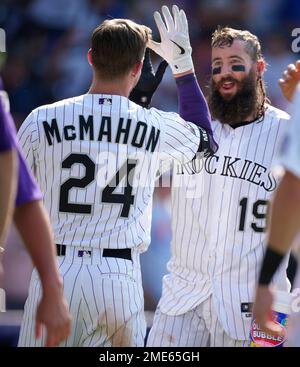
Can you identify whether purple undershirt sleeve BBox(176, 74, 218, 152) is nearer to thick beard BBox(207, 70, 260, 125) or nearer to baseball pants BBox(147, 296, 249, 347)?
thick beard BBox(207, 70, 260, 125)

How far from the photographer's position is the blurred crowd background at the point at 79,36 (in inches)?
326

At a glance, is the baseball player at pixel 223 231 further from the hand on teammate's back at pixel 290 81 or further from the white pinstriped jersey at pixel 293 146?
the white pinstriped jersey at pixel 293 146

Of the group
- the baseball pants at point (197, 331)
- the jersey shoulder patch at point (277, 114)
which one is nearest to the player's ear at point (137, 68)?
the jersey shoulder patch at point (277, 114)

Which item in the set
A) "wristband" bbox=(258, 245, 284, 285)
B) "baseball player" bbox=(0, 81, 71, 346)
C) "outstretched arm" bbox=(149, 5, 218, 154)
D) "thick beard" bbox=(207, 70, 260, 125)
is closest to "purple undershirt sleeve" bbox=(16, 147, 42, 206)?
"baseball player" bbox=(0, 81, 71, 346)

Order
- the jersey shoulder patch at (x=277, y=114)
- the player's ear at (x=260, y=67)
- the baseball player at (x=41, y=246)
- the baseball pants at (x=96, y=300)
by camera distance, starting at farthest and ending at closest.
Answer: the player's ear at (x=260, y=67) → the jersey shoulder patch at (x=277, y=114) → the baseball pants at (x=96, y=300) → the baseball player at (x=41, y=246)

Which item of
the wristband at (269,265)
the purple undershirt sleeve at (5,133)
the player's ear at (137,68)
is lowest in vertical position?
A: the wristband at (269,265)

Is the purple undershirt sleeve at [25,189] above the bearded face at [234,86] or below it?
below

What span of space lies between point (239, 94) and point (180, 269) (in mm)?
934

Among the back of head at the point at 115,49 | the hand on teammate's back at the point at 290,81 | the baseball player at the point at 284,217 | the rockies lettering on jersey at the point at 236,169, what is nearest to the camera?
the baseball player at the point at 284,217

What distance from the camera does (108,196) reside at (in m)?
3.94

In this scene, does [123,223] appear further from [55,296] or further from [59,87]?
[59,87]

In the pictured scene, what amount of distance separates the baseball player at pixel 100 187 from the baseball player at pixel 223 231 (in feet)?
1.66

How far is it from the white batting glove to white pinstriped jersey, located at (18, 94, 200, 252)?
0.48 metres
